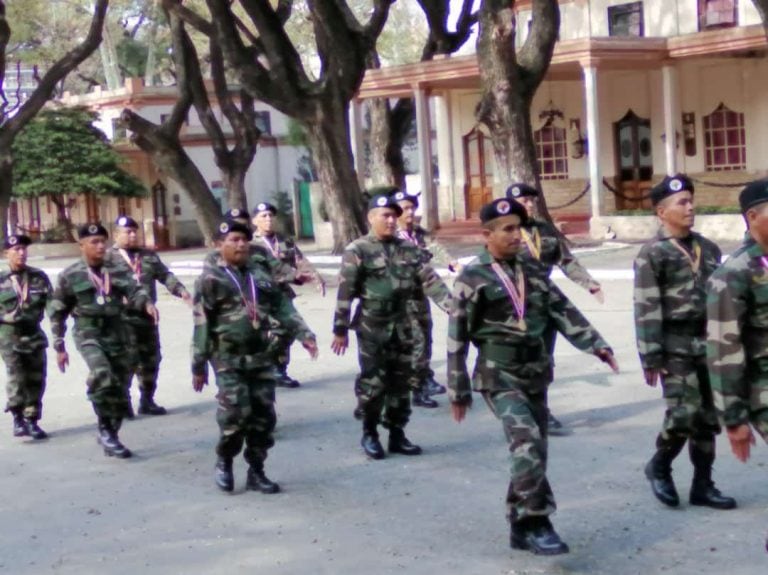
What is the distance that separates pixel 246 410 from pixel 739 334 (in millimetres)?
3888

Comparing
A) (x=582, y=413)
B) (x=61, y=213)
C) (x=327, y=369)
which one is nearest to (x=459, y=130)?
(x=61, y=213)

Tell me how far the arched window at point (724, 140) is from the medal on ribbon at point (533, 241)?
22313 millimetres

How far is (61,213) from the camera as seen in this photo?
40.6m

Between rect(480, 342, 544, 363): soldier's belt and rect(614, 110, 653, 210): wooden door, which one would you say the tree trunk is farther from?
rect(480, 342, 544, 363): soldier's belt

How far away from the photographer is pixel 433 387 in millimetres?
12219

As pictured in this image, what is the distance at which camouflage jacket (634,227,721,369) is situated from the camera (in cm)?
776

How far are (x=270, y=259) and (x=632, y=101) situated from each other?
80.5ft

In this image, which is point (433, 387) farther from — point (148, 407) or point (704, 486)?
point (704, 486)

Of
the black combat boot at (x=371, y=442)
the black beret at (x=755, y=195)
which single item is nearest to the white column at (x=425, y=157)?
the black combat boot at (x=371, y=442)

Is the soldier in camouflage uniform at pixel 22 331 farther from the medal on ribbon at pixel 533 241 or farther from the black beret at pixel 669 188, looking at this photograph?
the black beret at pixel 669 188

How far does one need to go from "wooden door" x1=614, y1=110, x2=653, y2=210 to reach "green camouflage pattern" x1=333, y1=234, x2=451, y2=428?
78.1ft

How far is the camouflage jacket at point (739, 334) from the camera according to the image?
5.85 metres

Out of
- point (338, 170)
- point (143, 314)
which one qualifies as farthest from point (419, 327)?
point (338, 170)

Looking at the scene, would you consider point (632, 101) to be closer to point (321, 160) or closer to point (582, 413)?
point (321, 160)
